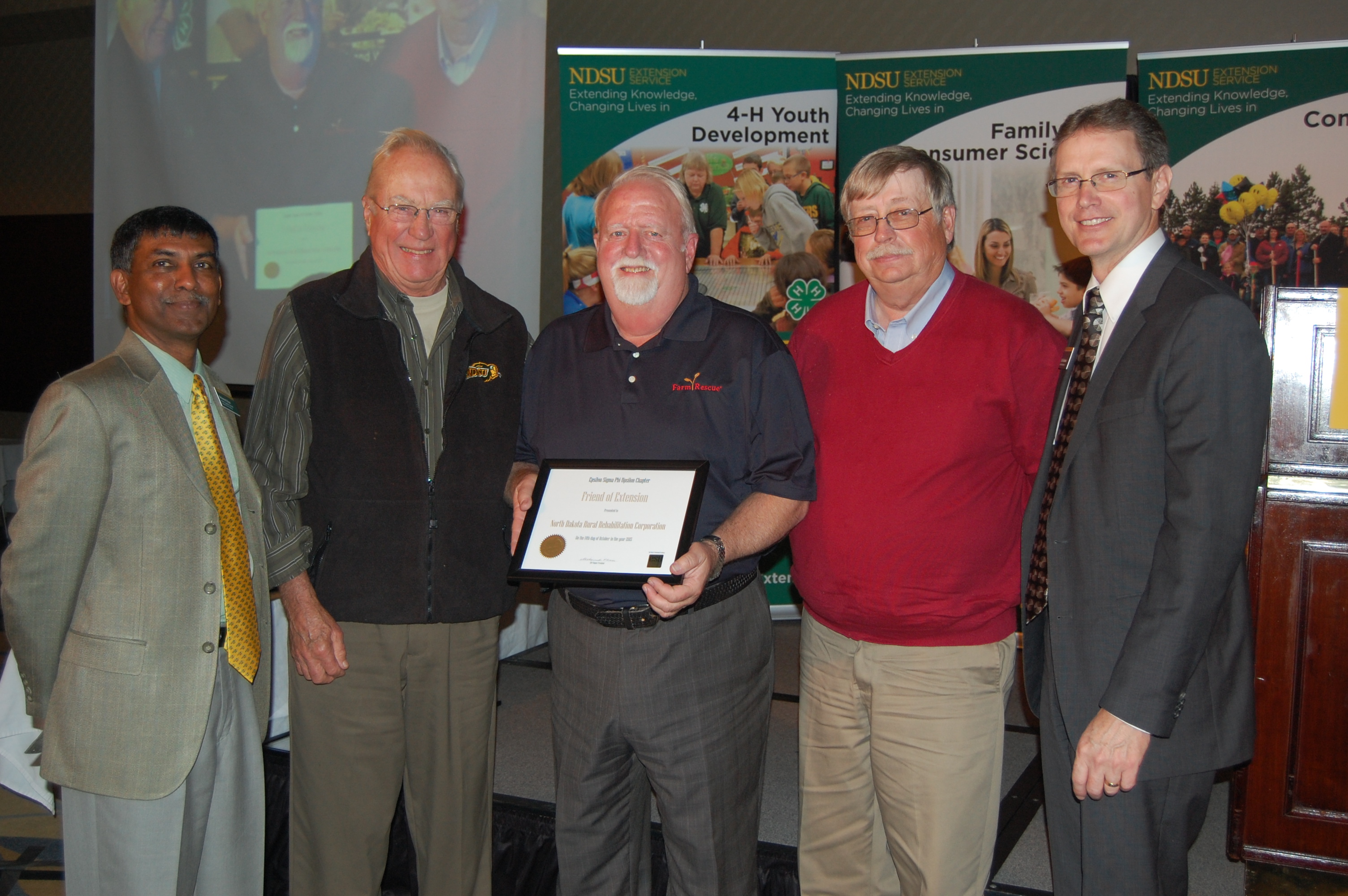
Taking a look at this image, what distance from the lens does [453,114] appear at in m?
4.85

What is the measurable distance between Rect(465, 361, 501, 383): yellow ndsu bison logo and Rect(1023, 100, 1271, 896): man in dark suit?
134 centimetres

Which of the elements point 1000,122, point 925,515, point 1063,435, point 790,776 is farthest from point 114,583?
point 1000,122

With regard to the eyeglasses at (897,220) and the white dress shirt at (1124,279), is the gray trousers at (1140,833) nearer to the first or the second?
the white dress shirt at (1124,279)

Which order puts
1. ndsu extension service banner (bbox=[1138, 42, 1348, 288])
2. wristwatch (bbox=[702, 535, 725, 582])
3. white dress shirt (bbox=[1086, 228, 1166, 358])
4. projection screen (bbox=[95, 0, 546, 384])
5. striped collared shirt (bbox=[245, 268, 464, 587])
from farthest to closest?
projection screen (bbox=[95, 0, 546, 384]) < ndsu extension service banner (bbox=[1138, 42, 1348, 288]) < striped collared shirt (bbox=[245, 268, 464, 587]) < wristwatch (bbox=[702, 535, 725, 582]) < white dress shirt (bbox=[1086, 228, 1166, 358])

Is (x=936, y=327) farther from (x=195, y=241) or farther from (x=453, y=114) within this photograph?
(x=453, y=114)

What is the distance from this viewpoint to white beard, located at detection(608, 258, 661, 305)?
2.11m

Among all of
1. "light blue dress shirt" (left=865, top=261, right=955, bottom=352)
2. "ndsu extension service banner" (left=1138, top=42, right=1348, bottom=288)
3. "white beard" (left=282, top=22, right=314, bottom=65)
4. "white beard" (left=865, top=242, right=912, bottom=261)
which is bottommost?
"light blue dress shirt" (left=865, top=261, right=955, bottom=352)

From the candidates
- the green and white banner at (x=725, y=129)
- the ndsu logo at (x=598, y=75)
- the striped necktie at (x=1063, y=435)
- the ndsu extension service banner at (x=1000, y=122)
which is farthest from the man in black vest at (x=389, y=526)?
the ndsu extension service banner at (x=1000, y=122)

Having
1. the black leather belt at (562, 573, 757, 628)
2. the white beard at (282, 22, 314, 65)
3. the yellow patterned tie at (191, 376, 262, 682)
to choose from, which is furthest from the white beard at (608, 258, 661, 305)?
the white beard at (282, 22, 314, 65)

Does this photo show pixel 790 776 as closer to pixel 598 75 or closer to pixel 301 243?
pixel 598 75

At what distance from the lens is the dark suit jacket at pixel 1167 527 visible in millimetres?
1609

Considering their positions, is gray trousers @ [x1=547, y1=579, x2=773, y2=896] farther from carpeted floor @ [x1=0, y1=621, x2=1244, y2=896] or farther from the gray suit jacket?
carpeted floor @ [x1=0, y1=621, x2=1244, y2=896]

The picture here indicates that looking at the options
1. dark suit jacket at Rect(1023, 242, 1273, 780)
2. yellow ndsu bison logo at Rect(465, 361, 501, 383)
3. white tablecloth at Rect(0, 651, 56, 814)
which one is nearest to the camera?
dark suit jacket at Rect(1023, 242, 1273, 780)

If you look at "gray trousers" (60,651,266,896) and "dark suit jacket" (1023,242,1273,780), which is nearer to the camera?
"dark suit jacket" (1023,242,1273,780)
